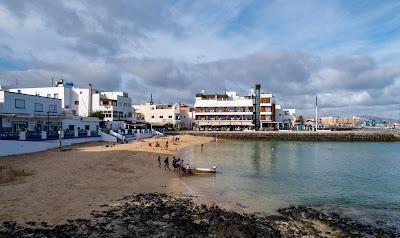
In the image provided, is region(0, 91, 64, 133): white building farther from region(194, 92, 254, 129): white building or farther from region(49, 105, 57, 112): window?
region(194, 92, 254, 129): white building

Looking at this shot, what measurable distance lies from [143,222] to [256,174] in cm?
2134

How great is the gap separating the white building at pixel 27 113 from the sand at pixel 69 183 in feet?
39.5

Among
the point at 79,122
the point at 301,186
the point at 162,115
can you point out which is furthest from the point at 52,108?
the point at 162,115

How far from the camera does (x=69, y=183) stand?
2352 centimetres

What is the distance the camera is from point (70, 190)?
21609mm

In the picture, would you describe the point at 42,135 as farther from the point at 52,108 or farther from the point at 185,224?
the point at 185,224

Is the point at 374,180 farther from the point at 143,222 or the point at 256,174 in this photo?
the point at 143,222

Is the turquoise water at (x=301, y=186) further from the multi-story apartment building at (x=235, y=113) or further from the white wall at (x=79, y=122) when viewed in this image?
the multi-story apartment building at (x=235, y=113)

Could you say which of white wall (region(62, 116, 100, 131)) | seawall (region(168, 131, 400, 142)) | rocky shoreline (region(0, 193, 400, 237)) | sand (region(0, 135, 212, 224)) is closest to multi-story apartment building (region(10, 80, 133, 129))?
white wall (region(62, 116, 100, 131))

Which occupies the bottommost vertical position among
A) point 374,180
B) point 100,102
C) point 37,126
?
point 374,180

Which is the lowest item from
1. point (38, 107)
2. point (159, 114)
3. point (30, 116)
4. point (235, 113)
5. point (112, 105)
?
point (30, 116)

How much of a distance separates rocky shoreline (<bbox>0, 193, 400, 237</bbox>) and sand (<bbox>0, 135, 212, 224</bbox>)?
1146 mm

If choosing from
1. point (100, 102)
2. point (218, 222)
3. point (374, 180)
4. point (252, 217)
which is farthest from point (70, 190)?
point (100, 102)

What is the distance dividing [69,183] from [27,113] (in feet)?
105
